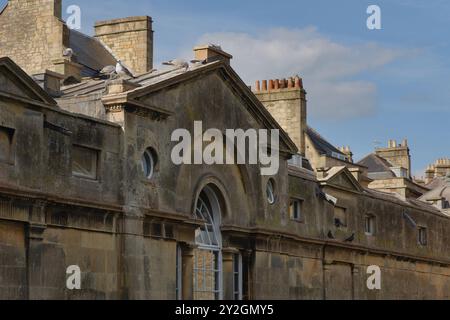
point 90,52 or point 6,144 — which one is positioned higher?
point 90,52

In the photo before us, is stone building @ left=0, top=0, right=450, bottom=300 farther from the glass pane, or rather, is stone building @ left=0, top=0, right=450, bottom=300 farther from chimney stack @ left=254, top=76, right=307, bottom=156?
chimney stack @ left=254, top=76, right=307, bottom=156

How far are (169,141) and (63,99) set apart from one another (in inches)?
110

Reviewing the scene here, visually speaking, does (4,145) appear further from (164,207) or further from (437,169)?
(437,169)

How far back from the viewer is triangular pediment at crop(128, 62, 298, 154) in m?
28.8

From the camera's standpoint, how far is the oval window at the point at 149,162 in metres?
28.8

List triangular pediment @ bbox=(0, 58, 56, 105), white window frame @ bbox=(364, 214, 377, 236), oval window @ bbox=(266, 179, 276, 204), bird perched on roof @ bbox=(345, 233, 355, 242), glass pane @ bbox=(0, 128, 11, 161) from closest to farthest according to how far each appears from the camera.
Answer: glass pane @ bbox=(0, 128, 11, 161)
triangular pediment @ bbox=(0, 58, 56, 105)
oval window @ bbox=(266, 179, 276, 204)
bird perched on roof @ bbox=(345, 233, 355, 242)
white window frame @ bbox=(364, 214, 377, 236)

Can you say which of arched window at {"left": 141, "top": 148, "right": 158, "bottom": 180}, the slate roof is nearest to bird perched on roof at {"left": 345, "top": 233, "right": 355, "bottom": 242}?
arched window at {"left": 141, "top": 148, "right": 158, "bottom": 180}

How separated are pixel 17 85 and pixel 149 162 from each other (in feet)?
15.3

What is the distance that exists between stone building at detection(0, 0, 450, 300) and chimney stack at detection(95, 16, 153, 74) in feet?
47.6

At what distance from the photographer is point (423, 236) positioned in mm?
46562

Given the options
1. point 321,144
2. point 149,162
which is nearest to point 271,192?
point 149,162

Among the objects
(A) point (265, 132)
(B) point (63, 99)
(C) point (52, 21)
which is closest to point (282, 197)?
(A) point (265, 132)

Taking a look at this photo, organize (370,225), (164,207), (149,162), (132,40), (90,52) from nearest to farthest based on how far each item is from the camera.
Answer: (149,162) → (164,207) → (370,225) → (90,52) → (132,40)
